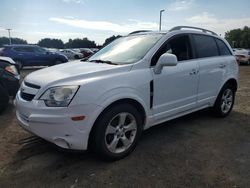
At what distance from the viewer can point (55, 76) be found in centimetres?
322

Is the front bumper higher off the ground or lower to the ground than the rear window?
lower

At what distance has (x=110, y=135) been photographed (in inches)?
129

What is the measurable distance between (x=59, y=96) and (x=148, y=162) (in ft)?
4.61

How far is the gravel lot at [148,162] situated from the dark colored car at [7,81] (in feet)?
3.12

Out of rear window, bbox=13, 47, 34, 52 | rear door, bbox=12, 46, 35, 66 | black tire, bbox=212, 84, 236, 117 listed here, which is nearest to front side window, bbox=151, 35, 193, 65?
black tire, bbox=212, 84, 236, 117

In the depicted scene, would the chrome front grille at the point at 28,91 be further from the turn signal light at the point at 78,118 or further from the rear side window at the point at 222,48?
the rear side window at the point at 222,48

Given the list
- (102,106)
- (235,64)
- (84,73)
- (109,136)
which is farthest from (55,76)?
(235,64)

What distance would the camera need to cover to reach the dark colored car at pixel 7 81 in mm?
5301

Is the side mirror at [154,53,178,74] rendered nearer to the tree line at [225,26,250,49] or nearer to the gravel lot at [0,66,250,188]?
the gravel lot at [0,66,250,188]

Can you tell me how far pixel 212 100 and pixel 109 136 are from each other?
2.53 m

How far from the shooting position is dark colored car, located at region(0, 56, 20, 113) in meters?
5.30

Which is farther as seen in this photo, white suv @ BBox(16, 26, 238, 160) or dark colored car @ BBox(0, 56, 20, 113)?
dark colored car @ BBox(0, 56, 20, 113)

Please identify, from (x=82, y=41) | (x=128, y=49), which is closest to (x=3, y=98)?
(x=128, y=49)

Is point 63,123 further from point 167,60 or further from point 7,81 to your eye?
point 7,81
